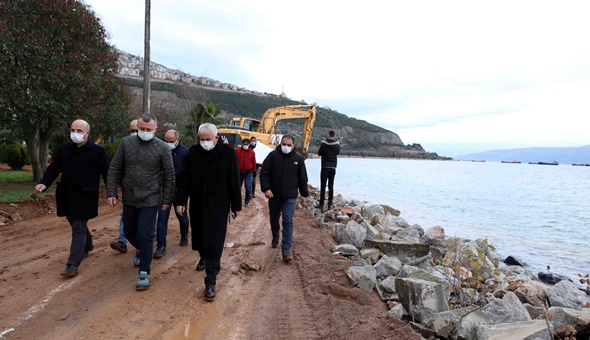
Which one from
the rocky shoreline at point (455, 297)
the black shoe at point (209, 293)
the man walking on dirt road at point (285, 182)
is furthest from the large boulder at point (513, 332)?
the man walking on dirt road at point (285, 182)

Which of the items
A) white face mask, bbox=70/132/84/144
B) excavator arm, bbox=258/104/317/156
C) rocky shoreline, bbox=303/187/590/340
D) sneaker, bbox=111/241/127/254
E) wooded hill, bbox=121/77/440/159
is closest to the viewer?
rocky shoreline, bbox=303/187/590/340

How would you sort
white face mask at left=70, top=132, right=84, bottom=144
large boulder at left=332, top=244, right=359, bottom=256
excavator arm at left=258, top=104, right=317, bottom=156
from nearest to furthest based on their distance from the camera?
white face mask at left=70, top=132, right=84, bottom=144
large boulder at left=332, top=244, right=359, bottom=256
excavator arm at left=258, top=104, right=317, bottom=156

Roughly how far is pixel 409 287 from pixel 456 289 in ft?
3.68

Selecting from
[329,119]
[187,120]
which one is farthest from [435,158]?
[187,120]

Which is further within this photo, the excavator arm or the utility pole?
the excavator arm

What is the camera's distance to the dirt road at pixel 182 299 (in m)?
3.79

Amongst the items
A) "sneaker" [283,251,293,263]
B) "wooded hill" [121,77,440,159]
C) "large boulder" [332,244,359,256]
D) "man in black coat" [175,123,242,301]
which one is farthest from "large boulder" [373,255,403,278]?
"wooded hill" [121,77,440,159]

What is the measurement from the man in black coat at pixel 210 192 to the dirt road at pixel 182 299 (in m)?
0.54

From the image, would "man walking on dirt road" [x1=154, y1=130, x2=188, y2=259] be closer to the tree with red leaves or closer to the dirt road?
the dirt road

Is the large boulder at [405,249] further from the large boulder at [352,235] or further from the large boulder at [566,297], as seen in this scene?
the large boulder at [566,297]

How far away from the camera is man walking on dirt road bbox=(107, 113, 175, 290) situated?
15.4 ft

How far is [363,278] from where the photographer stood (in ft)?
17.2

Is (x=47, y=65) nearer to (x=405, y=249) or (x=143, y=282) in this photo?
(x=143, y=282)

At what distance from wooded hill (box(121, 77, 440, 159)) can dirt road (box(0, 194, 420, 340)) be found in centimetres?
6963
